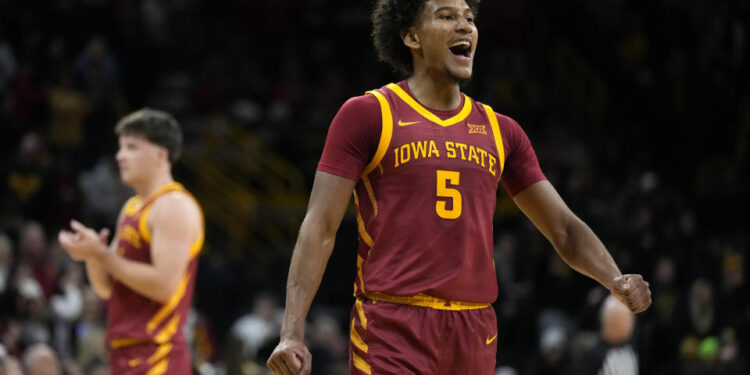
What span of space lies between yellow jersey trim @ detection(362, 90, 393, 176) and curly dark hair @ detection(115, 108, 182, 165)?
2718mm

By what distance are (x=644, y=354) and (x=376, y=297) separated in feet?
28.6

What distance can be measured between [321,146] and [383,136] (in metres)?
12.7

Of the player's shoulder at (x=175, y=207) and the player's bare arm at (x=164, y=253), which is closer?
the player's bare arm at (x=164, y=253)

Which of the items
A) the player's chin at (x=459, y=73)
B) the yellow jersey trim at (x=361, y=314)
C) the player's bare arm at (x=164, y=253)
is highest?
the player's chin at (x=459, y=73)

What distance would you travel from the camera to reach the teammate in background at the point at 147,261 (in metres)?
6.44

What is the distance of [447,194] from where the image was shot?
4.54 meters

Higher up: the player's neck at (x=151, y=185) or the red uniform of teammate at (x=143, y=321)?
the player's neck at (x=151, y=185)

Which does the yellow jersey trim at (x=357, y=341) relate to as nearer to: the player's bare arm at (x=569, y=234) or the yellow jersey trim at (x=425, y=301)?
the yellow jersey trim at (x=425, y=301)

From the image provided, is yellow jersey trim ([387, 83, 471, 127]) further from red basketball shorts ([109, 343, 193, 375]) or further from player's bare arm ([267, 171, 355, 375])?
red basketball shorts ([109, 343, 193, 375])

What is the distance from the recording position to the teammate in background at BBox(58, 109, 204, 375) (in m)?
6.44

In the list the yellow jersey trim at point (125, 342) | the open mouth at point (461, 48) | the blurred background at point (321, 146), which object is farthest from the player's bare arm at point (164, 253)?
the blurred background at point (321, 146)

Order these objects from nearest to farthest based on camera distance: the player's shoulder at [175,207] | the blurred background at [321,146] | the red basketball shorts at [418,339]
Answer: the red basketball shorts at [418,339]
the player's shoulder at [175,207]
the blurred background at [321,146]

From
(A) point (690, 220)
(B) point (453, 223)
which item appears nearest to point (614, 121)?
(A) point (690, 220)

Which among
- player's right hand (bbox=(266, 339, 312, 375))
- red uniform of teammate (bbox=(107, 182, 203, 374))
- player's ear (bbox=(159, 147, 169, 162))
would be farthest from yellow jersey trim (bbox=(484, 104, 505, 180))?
player's ear (bbox=(159, 147, 169, 162))
